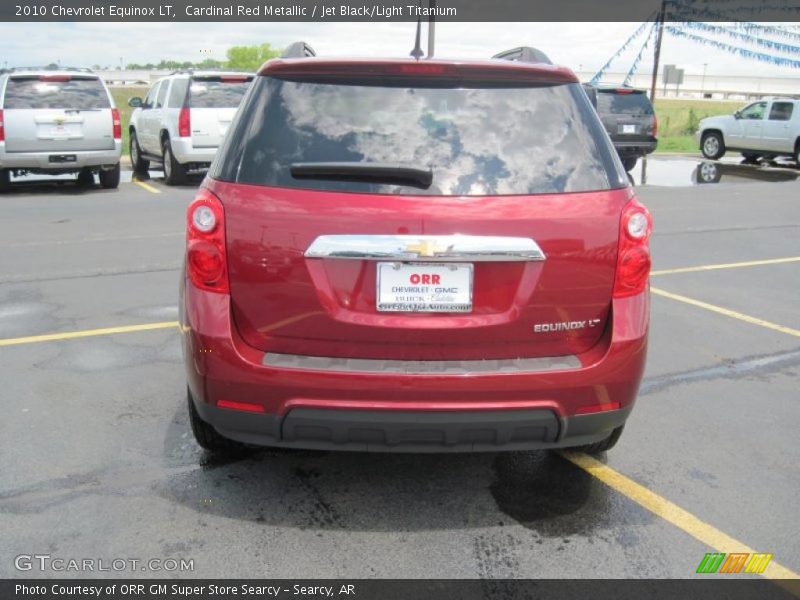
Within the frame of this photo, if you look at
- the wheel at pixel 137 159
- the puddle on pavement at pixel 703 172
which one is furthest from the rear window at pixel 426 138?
the wheel at pixel 137 159

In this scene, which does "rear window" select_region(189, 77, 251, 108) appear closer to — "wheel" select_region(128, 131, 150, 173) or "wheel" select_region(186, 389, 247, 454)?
"wheel" select_region(128, 131, 150, 173)

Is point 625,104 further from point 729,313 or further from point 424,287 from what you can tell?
point 424,287

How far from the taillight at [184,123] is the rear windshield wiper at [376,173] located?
10842 mm

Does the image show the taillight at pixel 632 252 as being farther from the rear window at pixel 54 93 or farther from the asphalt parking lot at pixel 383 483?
the rear window at pixel 54 93

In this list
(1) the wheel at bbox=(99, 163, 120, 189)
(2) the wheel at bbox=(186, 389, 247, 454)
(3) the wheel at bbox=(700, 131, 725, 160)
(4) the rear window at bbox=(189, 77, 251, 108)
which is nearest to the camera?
(2) the wheel at bbox=(186, 389, 247, 454)

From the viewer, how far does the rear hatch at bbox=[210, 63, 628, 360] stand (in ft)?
9.11

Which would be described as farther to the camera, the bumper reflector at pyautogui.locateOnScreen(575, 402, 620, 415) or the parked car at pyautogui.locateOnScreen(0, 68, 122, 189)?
the parked car at pyautogui.locateOnScreen(0, 68, 122, 189)

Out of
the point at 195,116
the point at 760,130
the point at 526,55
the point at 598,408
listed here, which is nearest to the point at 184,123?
the point at 195,116

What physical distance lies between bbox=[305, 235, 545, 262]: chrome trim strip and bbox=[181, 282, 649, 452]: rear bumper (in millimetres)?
415

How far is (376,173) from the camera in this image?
9.33 feet

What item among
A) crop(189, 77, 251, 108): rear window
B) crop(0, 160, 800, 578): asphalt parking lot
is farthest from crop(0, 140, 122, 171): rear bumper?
crop(0, 160, 800, 578): asphalt parking lot

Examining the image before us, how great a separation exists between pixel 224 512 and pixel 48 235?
270 inches

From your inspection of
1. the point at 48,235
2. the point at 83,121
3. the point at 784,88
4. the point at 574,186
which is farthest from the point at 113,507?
the point at 784,88

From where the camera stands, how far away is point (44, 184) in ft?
46.1
